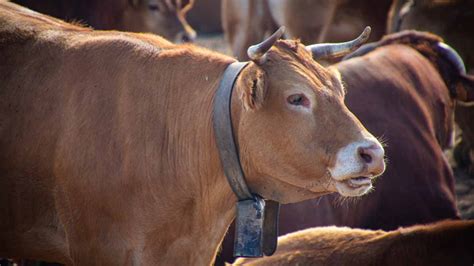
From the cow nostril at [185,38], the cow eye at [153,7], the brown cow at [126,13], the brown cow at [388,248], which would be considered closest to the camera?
the brown cow at [388,248]

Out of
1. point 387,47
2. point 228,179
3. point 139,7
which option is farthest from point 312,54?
point 139,7

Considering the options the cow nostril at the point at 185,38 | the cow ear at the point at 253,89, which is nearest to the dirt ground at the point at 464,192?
the cow nostril at the point at 185,38

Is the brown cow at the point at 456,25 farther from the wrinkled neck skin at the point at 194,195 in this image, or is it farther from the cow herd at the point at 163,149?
the wrinkled neck skin at the point at 194,195

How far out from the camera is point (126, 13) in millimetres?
8828

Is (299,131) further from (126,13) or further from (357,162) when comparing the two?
(126,13)

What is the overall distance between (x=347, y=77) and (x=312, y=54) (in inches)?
85.4

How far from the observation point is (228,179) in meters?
3.96

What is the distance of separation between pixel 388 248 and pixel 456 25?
4599mm

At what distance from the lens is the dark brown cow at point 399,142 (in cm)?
600

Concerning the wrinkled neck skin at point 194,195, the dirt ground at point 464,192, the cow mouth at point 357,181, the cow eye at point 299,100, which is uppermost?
the cow eye at point 299,100

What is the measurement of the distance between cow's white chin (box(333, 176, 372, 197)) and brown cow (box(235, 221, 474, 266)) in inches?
29.7

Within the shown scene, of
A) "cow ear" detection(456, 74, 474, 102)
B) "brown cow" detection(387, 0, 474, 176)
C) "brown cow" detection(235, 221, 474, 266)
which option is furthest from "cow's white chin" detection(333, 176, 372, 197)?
"brown cow" detection(387, 0, 474, 176)

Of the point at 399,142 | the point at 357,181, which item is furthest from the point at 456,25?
the point at 357,181

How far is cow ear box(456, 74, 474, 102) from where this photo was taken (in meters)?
6.84
